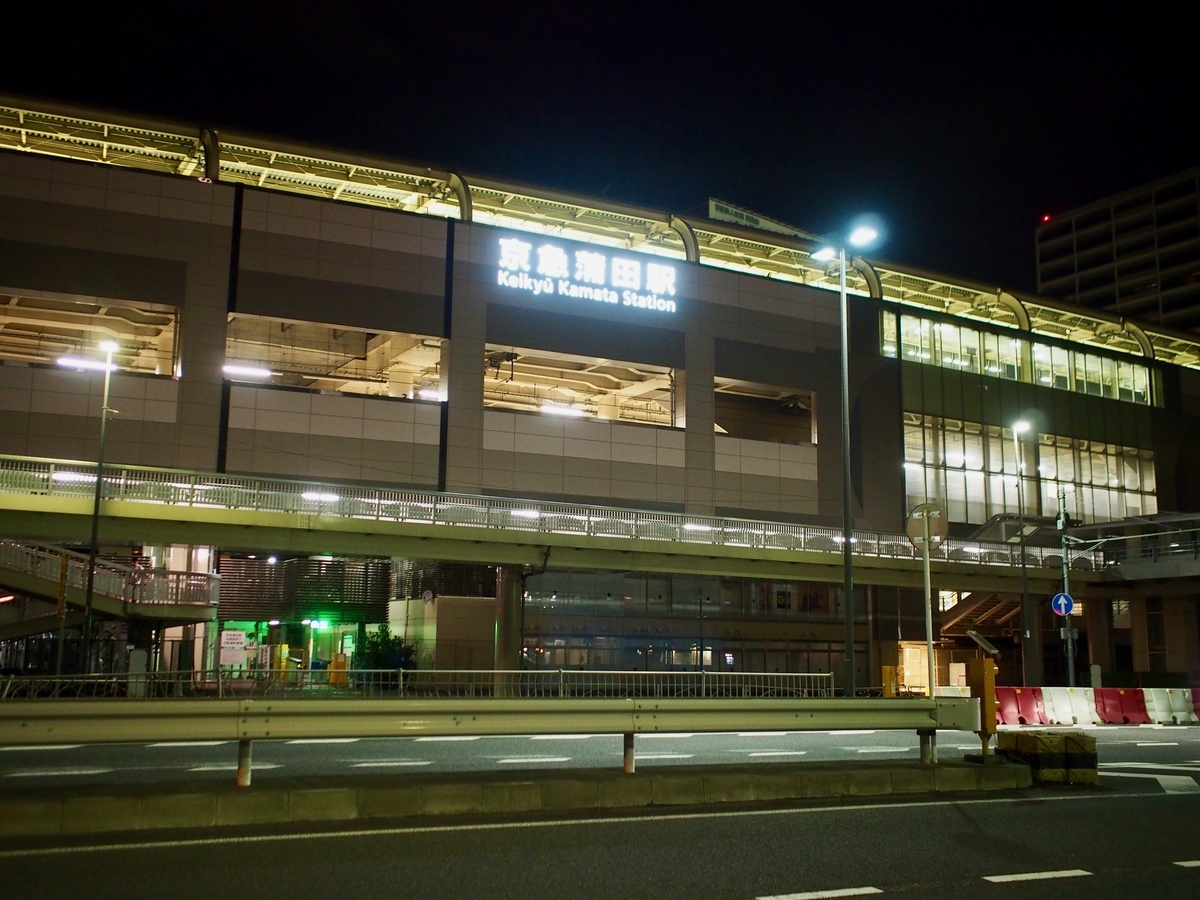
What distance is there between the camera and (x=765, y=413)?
5647 centimetres

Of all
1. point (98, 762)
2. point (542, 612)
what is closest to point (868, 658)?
point (542, 612)

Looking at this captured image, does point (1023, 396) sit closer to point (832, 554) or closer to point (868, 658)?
point (868, 658)

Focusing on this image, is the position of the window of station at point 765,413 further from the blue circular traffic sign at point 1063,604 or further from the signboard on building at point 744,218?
the blue circular traffic sign at point 1063,604

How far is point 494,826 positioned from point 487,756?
7928 millimetres

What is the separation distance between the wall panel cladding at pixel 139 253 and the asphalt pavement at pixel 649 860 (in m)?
33.7

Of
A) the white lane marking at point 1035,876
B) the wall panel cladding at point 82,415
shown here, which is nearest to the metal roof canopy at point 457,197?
the wall panel cladding at point 82,415

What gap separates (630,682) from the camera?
20.6m

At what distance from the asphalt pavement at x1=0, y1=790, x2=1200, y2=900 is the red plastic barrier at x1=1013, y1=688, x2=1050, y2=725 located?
22062mm

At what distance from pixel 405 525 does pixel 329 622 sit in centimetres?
1534

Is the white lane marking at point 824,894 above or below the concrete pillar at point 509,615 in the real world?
below

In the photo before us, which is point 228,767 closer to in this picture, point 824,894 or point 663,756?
point 663,756

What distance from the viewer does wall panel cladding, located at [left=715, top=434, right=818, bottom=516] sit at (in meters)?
49.5

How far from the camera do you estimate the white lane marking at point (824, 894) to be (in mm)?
7074

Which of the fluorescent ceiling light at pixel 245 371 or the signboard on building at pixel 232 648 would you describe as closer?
the signboard on building at pixel 232 648
